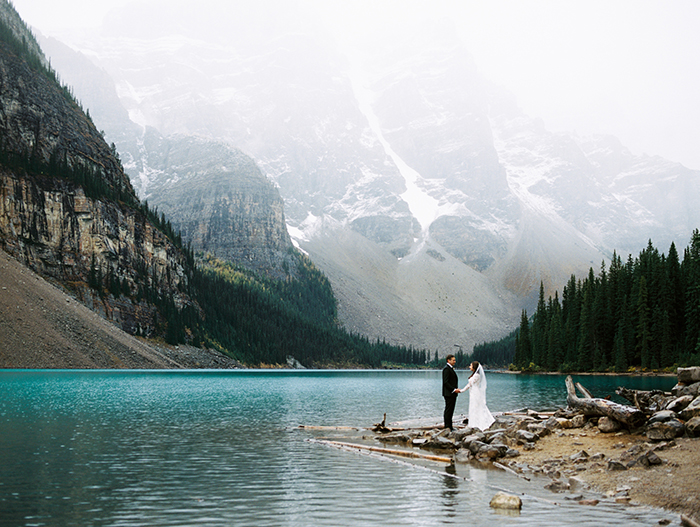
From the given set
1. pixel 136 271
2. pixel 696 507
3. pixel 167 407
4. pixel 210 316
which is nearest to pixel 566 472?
pixel 696 507

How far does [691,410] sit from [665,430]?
4.35 feet

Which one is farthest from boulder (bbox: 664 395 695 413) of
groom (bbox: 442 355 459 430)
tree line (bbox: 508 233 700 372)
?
tree line (bbox: 508 233 700 372)

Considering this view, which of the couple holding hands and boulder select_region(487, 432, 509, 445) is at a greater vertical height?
the couple holding hands

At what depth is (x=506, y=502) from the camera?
1459 cm

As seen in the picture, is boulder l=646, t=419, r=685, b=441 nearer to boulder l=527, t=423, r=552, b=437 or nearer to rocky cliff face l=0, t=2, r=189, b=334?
boulder l=527, t=423, r=552, b=437

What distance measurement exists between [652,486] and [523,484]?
3766 millimetres

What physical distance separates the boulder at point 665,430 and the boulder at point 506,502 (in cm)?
732

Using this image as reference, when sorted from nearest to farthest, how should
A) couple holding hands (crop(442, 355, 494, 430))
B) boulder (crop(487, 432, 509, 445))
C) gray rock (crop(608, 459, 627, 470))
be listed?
gray rock (crop(608, 459, 627, 470)) < boulder (crop(487, 432, 509, 445)) < couple holding hands (crop(442, 355, 494, 430))

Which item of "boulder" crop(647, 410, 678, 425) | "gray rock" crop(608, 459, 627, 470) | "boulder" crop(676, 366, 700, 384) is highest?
"boulder" crop(676, 366, 700, 384)

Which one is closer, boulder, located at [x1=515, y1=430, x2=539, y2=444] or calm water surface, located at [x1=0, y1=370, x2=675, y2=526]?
calm water surface, located at [x1=0, y1=370, x2=675, y2=526]

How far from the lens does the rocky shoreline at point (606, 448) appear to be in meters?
15.4

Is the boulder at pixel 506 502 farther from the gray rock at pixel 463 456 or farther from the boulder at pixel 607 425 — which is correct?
the boulder at pixel 607 425

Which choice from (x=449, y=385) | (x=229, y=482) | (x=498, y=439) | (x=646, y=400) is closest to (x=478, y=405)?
(x=449, y=385)

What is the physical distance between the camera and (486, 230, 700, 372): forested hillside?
85.7 m
